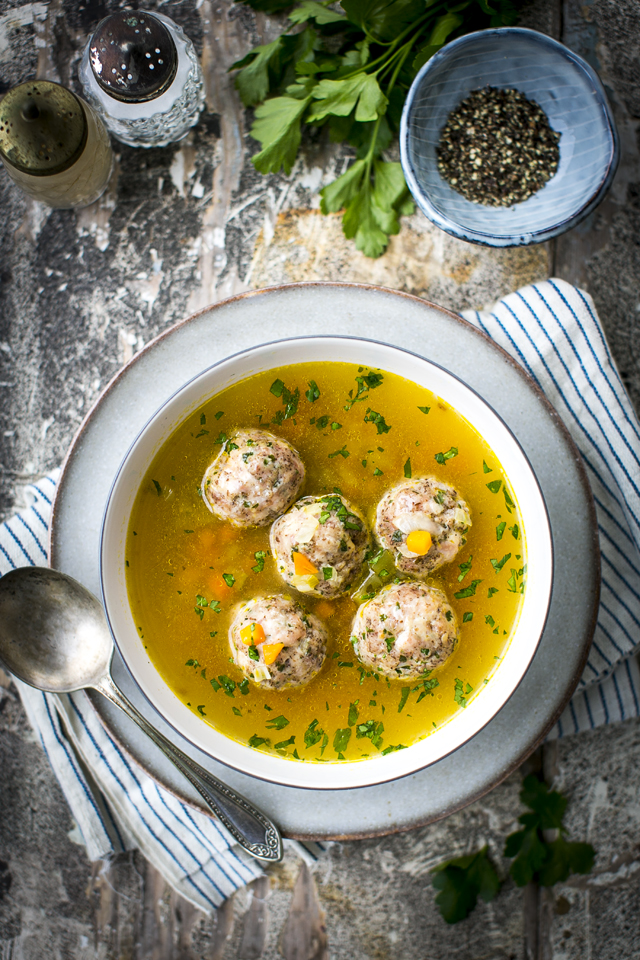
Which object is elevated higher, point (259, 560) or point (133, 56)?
point (133, 56)

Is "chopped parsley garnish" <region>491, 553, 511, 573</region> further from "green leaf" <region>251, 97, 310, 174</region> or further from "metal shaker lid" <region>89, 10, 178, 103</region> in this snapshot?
"metal shaker lid" <region>89, 10, 178, 103</region>

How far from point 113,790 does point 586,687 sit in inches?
69.7

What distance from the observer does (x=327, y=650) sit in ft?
6.95

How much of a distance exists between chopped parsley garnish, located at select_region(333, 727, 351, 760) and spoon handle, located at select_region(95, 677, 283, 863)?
0.31 m

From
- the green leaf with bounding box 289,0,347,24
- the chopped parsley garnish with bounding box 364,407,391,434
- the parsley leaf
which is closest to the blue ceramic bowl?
the green leaf with bounding box 289,0,347,24

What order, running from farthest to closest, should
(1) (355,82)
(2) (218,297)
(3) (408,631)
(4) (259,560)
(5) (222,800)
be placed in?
(2) (218,297), (1) (355,82), (4) (259,560), (5) (222,800), (3) (408,631)

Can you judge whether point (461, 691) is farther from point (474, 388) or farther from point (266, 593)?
point (474, 388)

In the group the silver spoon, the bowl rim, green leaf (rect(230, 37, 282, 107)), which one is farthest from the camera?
green leaf (rect(230, 37, 282, 107))

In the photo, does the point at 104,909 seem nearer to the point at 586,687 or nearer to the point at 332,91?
the point at 586,687

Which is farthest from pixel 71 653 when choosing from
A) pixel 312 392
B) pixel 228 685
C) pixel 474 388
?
pixel 474 388

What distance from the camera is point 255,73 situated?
2.40 meters

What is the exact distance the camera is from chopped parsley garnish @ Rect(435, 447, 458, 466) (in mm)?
2084

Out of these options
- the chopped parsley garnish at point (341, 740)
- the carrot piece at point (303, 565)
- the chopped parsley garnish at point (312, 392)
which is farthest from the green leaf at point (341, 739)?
the chopped parsley garnish at point (312, 392)

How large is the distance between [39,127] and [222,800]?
231 cm
